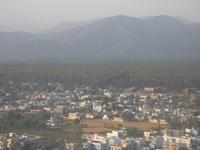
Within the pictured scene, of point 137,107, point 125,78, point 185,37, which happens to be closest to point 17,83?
point 125,78

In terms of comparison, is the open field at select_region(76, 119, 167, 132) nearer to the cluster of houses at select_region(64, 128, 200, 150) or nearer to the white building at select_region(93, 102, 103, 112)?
the cluster of houses at select_region(64, 128, 200, 150)

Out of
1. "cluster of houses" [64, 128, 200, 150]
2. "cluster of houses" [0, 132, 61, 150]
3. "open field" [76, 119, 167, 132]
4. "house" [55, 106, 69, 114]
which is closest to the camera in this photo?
"cluster of houses" [0, 132, 61, 150]

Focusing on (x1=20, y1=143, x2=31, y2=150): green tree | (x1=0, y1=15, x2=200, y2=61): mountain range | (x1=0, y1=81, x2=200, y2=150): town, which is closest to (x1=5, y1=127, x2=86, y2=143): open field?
(x1=0, y1=81, x2=200, y2=150): town

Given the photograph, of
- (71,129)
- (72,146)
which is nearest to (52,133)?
(71,129)

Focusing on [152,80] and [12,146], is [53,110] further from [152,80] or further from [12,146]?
[152,80]

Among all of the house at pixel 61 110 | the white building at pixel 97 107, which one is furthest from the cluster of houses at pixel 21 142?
A: the white building at pixel 97 107

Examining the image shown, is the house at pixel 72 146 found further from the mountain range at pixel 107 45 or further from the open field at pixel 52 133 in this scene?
the mountain range at pixel 107 45

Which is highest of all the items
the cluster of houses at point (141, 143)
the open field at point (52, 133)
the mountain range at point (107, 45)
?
the mountain range at point (107, 45)

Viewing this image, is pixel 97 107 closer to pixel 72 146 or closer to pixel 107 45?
pixel 72 146
